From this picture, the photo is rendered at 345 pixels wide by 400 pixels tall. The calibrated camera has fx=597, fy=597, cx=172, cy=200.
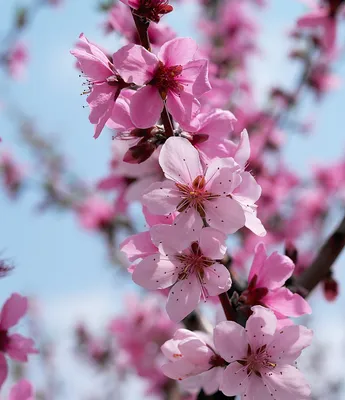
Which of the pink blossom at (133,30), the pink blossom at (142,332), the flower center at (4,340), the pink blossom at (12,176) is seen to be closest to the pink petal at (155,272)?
the flower center at (4,340)

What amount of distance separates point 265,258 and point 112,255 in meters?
2.58

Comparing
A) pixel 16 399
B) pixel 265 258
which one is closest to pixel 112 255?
pixel 16 399

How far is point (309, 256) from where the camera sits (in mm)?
4367

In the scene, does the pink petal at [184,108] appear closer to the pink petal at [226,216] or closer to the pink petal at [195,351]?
the pink petal at [226,216]

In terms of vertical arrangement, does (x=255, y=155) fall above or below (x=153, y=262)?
below

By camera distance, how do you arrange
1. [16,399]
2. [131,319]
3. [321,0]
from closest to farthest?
[16,399]
[321,0]
[131,319]

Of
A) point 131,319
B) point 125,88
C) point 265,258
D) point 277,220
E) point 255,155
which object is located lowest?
point 131,319

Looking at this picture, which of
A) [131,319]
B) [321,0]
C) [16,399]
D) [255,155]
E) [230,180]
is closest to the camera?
[230,180]

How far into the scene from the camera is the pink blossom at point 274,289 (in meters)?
1.21

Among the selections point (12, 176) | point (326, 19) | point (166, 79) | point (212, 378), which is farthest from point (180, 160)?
point (12, 176)

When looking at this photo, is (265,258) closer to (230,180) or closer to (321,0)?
(230,180)

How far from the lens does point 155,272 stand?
45.8 inches

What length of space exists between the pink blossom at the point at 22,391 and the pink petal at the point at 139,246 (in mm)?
559

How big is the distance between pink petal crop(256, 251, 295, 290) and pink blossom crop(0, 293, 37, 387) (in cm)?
57
